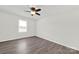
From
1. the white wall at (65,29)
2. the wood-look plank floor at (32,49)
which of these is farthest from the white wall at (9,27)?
the white wall at (65,29)

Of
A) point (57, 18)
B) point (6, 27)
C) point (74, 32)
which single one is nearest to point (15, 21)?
point (6, 27)

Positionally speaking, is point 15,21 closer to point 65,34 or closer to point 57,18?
point 57,18

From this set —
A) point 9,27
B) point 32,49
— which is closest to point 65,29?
point 32,49

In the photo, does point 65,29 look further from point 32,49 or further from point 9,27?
point 9,27

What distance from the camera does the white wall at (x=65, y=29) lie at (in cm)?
429

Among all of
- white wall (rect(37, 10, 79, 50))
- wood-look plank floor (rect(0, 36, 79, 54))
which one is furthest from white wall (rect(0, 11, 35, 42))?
white wall (rect(37, 10, 79, 50))

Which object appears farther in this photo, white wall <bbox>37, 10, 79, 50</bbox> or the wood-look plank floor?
white wall <bbox>37, 10, 79, 50</bbox>

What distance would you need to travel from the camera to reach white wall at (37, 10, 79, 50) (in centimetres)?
429

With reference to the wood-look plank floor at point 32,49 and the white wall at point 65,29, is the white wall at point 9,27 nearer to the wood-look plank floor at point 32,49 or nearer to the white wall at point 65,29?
the wood-look plank floor at point 32,49

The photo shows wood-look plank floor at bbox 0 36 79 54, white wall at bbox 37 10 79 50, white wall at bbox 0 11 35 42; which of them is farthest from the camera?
white wall at bbox 0 11 35 42

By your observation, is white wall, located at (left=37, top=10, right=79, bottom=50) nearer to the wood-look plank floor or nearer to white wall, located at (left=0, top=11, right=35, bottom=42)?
the wood-look plank floor

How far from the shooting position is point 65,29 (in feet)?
16.3

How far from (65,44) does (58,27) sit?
120 cm

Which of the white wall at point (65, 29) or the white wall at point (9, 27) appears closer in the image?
the white wall at point (65, 29)
